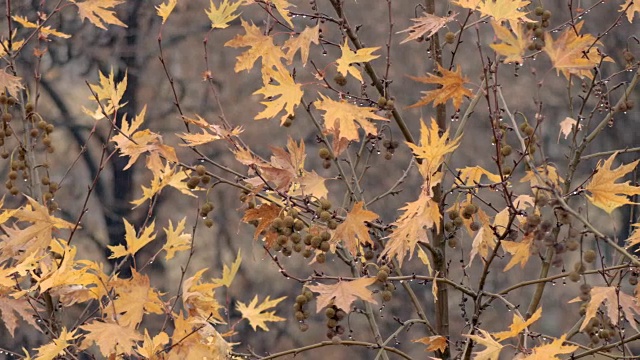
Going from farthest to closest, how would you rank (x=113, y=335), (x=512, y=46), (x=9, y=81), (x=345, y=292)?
(x=9, y=81) < (x=113, y=335) < (x=345, y=292) < (x=512, y=46)

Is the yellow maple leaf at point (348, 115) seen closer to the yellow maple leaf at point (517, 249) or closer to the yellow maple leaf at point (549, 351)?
the yellow maple leaf at point (517, 249)

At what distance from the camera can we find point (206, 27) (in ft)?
22.0

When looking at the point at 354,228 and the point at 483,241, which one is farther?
the point at 483,241

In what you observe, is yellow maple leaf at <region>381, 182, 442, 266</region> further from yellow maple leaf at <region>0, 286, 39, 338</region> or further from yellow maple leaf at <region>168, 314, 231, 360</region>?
yellow maple leaf at <region>0, 286, 39, 338</region>

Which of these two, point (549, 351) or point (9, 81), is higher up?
point (9, 81)

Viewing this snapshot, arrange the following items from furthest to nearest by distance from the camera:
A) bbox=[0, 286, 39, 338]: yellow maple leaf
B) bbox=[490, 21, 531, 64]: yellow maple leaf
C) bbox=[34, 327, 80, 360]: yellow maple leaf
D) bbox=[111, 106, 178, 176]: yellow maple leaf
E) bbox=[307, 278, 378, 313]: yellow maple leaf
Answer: bbox=[0, 286, 39, 338]: yellow maple leaf → bbox=[34, 327, 80, 360]: yellow maple leaf → bbox=[111, 106, 178, 176]: yellow maple leaf → bbox=[307, 278, 378, 313]: yellow maple leaf → bbox=[490, 21, 531, 64]: yellow maple leaf

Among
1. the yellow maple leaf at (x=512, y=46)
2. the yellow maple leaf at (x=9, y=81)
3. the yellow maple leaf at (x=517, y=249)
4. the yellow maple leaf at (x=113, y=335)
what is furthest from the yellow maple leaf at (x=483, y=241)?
the yellow maple leaf at (x=9, y=81)

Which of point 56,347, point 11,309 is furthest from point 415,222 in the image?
point 11,309

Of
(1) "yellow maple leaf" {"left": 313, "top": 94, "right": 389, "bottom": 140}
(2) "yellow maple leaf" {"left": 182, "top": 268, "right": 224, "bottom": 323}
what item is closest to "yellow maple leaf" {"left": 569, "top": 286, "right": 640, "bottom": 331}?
(1) "yellow maple leaf" {"left": 313, "top": 94, "right": 389, "bottom": 140}

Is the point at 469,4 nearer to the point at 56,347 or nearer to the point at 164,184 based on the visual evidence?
the point at 164,184

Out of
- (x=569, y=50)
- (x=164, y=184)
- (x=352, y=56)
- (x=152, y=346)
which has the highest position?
(x=569, y=50)

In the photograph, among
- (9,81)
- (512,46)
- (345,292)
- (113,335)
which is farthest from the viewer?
(9,81)

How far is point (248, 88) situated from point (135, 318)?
14.2 feet

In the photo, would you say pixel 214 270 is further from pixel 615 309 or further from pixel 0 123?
pixel 615 309
